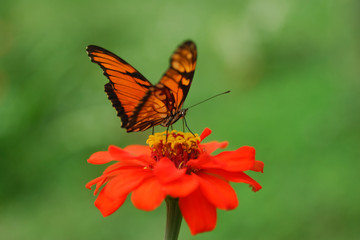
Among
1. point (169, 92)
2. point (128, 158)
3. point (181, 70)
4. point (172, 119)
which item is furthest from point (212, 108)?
point (128, 158)

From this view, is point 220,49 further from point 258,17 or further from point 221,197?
point 221,197

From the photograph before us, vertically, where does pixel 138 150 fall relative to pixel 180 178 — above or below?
above

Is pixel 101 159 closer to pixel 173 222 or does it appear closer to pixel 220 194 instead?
pixel 173 222

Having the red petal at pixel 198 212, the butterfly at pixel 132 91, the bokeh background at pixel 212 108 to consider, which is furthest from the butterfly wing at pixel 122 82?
the bokeh background at pixel 212 108

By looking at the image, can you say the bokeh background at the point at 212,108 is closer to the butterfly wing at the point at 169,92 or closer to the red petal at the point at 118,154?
the butterfly wing at the point at 169,92

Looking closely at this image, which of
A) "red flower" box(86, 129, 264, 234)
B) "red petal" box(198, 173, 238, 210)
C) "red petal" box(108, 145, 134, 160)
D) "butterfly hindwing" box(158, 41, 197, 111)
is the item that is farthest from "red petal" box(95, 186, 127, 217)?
"butterfly hindwing" box(158, 41, 197, 111)

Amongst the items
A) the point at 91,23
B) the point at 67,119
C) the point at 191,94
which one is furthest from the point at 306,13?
the point at 67,119
